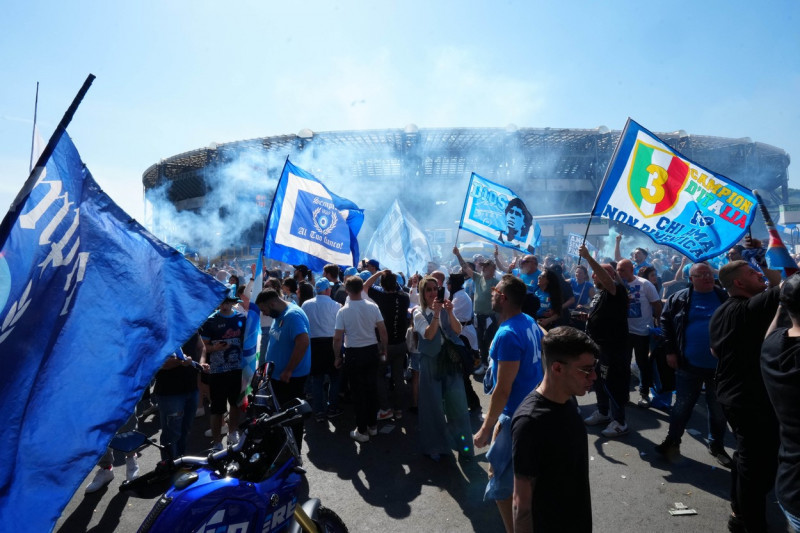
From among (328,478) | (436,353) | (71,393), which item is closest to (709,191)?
(436,353)

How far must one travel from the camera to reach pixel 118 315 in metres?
1.73

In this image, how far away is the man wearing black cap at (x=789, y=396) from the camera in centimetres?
198

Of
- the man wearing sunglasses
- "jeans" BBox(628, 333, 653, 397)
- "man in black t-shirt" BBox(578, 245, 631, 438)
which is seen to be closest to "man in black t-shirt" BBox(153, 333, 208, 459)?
the man wearing sunglasses

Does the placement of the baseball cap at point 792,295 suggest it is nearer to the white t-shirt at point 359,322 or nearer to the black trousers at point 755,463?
the black trousers at point 755,463

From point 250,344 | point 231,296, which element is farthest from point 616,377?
point 231,296

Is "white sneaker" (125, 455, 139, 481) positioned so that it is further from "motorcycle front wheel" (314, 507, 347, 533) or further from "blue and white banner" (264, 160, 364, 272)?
"blue and white banner" (264, 160, 364, 272)

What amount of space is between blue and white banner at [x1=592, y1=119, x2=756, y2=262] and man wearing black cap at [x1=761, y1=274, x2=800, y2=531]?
3381 mm

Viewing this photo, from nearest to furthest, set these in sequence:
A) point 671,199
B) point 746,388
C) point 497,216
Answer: point 746,388 < point 671,199 < point 497,216

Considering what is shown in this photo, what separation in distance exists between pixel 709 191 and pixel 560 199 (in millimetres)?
42344

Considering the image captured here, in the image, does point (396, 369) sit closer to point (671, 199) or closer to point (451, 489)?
point (451, 489)

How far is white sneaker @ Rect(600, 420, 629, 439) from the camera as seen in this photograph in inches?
190

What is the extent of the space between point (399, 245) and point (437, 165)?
3392 centimetres

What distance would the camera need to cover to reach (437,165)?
4269 centimetres

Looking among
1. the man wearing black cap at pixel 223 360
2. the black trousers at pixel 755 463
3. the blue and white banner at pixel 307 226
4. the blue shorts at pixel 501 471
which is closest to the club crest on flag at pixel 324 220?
the blue and white banner at pixel 307 226
